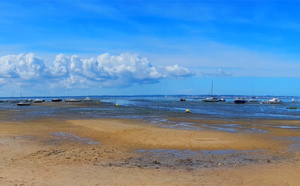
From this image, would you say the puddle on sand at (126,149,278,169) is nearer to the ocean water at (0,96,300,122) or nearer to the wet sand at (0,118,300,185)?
the wet sand at (0,118,300,185)

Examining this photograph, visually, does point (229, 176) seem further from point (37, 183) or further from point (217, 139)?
point (217, 139)

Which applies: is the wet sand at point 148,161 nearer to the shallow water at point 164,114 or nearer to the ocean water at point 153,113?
the shallow water at point 164,114

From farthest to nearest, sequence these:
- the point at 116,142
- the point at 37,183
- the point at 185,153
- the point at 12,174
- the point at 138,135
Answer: the point at 138,135
the point at 116,142
the point at 185,153
the point at 12,174
the point at 37,183

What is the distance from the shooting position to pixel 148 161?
13.9 metres

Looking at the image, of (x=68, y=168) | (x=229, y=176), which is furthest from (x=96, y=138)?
(x=229, y=176)

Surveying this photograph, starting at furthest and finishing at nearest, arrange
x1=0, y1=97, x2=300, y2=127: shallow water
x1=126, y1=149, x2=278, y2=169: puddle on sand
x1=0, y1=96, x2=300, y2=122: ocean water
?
x1=0, y1=96, x2=300, y2=122: ocean water
x1=0, y1=97, x2=300, y2=127: shallow water
x1=126, y1=149, x2=278, y2=169: puddle on sand

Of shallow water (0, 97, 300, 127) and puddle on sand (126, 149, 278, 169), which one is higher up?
puddle on sand (126, 149, 278, 169)

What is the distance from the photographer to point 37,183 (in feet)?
33.0

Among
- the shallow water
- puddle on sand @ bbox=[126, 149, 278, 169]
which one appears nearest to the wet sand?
puddle on sand @ bbox=[126, 149, 278, 169]

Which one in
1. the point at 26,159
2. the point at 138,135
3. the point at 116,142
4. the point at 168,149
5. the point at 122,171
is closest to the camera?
the point at 122,171

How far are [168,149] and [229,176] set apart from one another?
6253 millimetres

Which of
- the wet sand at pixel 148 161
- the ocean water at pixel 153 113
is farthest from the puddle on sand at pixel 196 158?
the ocean water at pixel 153 113

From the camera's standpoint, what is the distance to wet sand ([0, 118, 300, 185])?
35.3 feet

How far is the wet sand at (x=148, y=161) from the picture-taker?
10750mm
